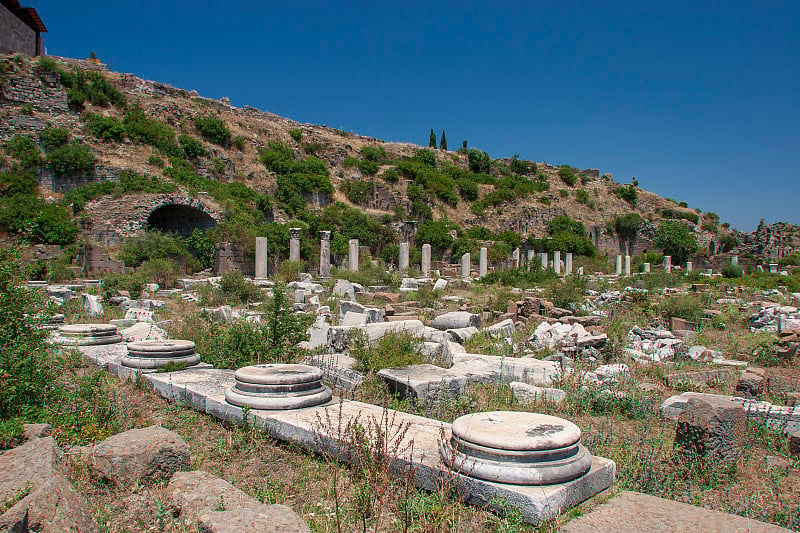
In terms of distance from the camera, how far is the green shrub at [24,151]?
25.8 meters

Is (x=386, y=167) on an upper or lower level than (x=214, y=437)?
upper

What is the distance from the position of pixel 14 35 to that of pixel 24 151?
12.5 metres

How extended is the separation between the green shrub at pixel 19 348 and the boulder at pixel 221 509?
2308 mm

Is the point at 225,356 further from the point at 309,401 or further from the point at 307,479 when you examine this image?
the point at 307,479

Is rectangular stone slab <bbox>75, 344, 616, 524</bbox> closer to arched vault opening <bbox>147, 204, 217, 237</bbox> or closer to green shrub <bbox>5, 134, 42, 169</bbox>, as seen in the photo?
arched vault opening <bbox>147, 204, 217, 237</bbox>

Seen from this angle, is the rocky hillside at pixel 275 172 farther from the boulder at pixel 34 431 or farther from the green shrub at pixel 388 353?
the boulder at pixel 34 431

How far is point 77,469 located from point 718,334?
1249cm

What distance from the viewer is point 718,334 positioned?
11.9m

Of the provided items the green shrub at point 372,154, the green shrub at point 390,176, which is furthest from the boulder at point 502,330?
the green shrub at point 372,154

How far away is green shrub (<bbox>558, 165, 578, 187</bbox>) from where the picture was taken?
54094 millimetres

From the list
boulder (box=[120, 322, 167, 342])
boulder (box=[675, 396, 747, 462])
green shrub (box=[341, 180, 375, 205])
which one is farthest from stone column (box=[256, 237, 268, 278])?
boulder (box=[675, 396, 747, 462])

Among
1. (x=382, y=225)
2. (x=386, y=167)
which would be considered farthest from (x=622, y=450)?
(x=386, y=167)

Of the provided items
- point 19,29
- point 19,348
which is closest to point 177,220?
Answer: point 19,29

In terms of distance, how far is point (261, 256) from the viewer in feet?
82.2
